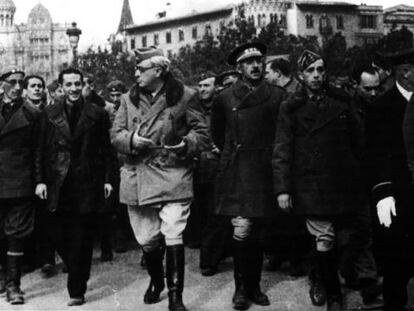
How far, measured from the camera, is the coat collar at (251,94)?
6441 millimetres

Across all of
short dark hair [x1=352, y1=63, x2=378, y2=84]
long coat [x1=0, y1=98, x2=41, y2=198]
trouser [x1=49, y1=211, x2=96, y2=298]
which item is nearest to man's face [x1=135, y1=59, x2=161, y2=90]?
long coat [x1=0, y1=98, x2=41, y2=198]

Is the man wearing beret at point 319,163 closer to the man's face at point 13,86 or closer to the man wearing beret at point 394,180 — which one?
the man wearing beret at point 394,180

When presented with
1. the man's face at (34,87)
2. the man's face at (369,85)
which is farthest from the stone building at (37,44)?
the man's face at (369,85)

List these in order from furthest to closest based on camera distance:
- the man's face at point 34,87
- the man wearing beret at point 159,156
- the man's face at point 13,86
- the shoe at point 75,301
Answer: the man's face at point 34,87, the man's face at point 13,86, the shoe at point 75,301, the man wearing beret at point 159,156

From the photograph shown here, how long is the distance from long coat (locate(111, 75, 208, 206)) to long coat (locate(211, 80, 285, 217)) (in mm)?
321

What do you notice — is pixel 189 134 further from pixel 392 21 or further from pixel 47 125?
pixel 392 21

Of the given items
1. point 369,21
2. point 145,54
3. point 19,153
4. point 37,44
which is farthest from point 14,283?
point 37,44

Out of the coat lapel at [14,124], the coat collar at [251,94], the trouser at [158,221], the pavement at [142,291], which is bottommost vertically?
the pavement at [142,291]

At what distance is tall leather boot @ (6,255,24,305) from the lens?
22.2ft

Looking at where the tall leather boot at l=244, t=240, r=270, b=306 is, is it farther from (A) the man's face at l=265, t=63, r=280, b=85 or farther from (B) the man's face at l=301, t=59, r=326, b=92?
(A) the man's face at l=265, t=63, r=280, b=85

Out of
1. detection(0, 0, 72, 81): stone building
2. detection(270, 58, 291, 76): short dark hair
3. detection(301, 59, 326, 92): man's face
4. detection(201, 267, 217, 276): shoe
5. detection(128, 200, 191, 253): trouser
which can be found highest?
detection(0, 0, 72, 81): stone building

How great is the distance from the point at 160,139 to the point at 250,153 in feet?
2.74

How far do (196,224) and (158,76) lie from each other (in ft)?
11.1

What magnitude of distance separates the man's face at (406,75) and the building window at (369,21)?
255 feet
